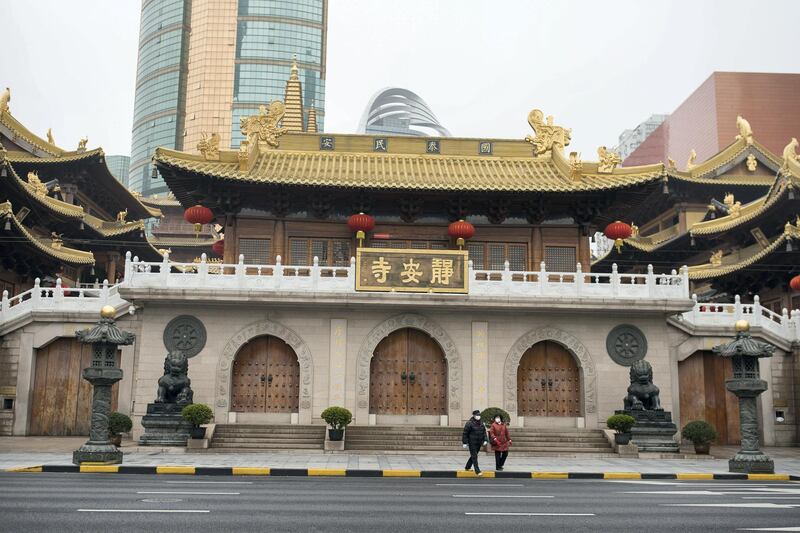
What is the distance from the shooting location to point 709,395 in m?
25.0

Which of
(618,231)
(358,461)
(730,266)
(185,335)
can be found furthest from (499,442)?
(730,266)

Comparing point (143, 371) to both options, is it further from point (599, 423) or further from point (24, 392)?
point (599, 423)

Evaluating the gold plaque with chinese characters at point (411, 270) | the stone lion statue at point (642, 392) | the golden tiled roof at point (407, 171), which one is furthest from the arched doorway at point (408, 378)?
the stone lion statue at point (642, 392)

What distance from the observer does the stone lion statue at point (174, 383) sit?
2142 centimetres

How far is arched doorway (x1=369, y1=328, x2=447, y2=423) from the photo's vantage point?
23.6 m

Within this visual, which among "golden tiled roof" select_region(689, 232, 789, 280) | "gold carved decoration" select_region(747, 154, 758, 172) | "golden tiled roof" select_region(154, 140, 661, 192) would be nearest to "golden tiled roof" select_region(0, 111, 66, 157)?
"golden tiled roof" select_region(154, 140, 661, 192)

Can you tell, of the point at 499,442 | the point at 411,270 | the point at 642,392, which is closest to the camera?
the point at 499,442

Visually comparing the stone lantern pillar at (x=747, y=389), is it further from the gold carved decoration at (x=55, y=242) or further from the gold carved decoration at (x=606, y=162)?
the gold carved decoration at (x=55, y=242)

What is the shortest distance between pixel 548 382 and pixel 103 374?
44.9 ft

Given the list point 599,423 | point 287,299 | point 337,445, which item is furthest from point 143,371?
point 599,423

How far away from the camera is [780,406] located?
24.8 m

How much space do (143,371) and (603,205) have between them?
16.2m

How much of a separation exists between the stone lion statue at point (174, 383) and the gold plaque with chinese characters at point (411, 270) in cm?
573

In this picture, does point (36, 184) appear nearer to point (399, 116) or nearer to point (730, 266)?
point (730, 266)
